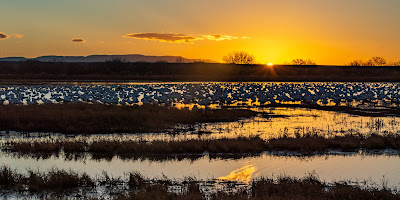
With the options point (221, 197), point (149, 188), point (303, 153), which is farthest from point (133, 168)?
point (303, 153)

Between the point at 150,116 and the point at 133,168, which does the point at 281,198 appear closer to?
the point at 133,168

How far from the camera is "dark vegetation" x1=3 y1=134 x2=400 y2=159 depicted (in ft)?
45.4

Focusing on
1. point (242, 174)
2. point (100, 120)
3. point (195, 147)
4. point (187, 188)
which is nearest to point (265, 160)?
point (242, 174)

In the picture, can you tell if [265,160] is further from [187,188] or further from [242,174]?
[187,188]

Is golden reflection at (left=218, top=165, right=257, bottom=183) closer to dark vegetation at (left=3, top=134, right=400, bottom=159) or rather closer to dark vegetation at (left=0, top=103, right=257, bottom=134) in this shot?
dark vegetation at (left=3, top=134, right=400, bottom=159)

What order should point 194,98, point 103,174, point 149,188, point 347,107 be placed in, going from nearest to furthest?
point 149,188
point 103,174
point 347,107
point 194,98

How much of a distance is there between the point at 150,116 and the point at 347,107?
14409 millimetres

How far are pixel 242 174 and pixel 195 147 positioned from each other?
3092mm

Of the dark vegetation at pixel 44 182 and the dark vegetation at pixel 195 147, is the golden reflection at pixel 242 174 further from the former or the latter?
the dark vegetation at pixel 44 182

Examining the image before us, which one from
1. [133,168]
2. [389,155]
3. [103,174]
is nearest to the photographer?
[103,174]

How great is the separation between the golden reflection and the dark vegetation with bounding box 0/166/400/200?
0.39 meters

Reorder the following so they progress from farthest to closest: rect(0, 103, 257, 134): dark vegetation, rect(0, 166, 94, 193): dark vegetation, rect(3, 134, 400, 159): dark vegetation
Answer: rect(0, 103, 257, 134): dark vegetation < rect(3, 134, 400, 159): dark vegetation < rect(0, 166, 94, 193): dark vegetation

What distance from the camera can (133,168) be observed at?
1215 centimetres

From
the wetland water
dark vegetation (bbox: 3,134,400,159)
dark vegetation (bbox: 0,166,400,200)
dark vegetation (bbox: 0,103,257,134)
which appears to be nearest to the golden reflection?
the wetland water
